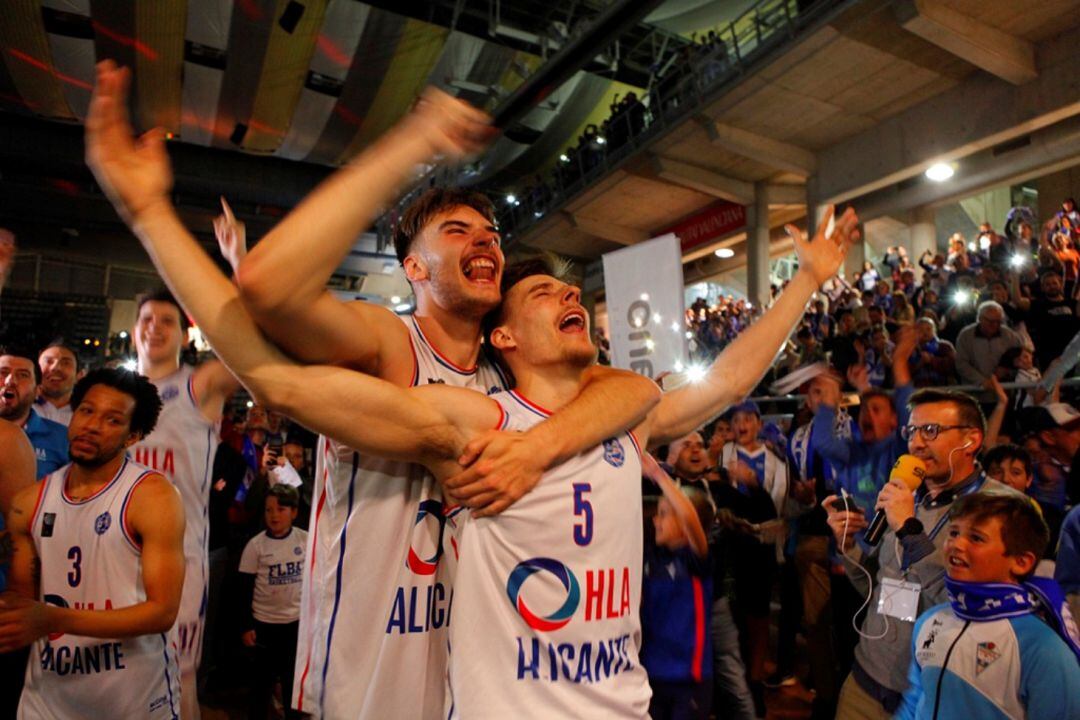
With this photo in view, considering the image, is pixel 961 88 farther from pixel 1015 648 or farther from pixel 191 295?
pixel 191 295

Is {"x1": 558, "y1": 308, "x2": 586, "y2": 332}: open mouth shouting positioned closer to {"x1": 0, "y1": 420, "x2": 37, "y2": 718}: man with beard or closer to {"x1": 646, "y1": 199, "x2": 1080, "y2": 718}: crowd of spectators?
{"x1": 646, "y1": 199, "x2": 1080, "y2": 718}: crowd of spectators

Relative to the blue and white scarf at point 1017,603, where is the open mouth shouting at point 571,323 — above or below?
above

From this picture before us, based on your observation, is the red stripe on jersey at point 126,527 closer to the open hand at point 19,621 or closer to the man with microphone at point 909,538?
the open hand at point 19,621

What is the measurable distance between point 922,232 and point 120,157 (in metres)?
20.2

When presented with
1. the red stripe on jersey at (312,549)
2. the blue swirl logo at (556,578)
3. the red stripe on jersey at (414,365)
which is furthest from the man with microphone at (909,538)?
the red stripe on jersey at (312,549)

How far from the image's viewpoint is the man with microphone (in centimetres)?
321

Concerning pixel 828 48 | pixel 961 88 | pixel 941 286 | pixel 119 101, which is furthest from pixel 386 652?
pixel 961 88

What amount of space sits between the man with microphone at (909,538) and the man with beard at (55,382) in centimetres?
533

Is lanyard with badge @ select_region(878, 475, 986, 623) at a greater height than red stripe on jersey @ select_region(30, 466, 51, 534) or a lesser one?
lesser

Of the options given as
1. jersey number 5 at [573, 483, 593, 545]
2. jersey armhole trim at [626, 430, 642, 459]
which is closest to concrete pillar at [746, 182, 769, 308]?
jersey armhole trim at [626, 430, 642, 459]

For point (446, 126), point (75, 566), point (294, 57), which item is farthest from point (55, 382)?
point (294, 57)

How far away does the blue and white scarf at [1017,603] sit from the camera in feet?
8.98

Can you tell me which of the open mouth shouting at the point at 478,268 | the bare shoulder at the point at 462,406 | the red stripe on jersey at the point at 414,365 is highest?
the open mouth shouting at the point at 478,268

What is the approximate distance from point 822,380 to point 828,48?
9.07 metres
